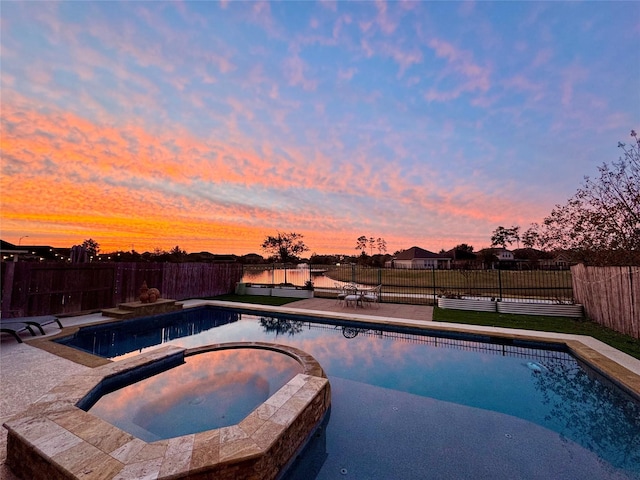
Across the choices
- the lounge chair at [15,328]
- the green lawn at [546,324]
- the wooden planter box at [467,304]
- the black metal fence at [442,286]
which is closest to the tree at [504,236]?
the black metal fence at [442,286]

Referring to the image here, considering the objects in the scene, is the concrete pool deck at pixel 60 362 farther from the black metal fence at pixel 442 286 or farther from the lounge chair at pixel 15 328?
the black metal fence at pixel 442 286

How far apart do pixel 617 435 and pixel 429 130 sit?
10.2m

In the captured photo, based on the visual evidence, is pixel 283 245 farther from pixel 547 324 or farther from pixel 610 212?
pixel 610 212

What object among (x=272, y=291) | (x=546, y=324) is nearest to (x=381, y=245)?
(x=272, y=291)

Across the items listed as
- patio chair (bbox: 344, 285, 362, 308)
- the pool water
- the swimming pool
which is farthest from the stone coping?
patio chair (bbox: 344, 285, 362, 308)

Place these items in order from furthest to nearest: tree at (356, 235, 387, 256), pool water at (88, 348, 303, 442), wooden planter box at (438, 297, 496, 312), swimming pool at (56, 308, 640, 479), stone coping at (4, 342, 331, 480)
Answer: tree at (356, 235, 387, 256) → wooden planter box at (438, 297, 496, 312) → pool water at (88, 348, 303, 442) → swimming pool at (56, 308, 640, 479) → stone coping at (4, 342, 331, 480)

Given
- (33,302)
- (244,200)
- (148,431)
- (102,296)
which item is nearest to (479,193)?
(244,200)

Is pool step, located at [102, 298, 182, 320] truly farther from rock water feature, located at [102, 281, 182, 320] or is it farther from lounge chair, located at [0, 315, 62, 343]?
lounge chair, located at [0, 315, 62, 343]

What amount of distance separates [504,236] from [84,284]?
60.9 metres

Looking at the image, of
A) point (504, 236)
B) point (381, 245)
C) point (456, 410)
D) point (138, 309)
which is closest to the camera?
point (456, 410)

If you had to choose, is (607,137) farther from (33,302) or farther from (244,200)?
(33,302)

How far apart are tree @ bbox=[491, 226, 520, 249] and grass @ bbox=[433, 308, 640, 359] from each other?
50.6 meters

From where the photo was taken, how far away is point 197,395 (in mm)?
4363

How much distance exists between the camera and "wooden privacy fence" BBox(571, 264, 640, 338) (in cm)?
627
